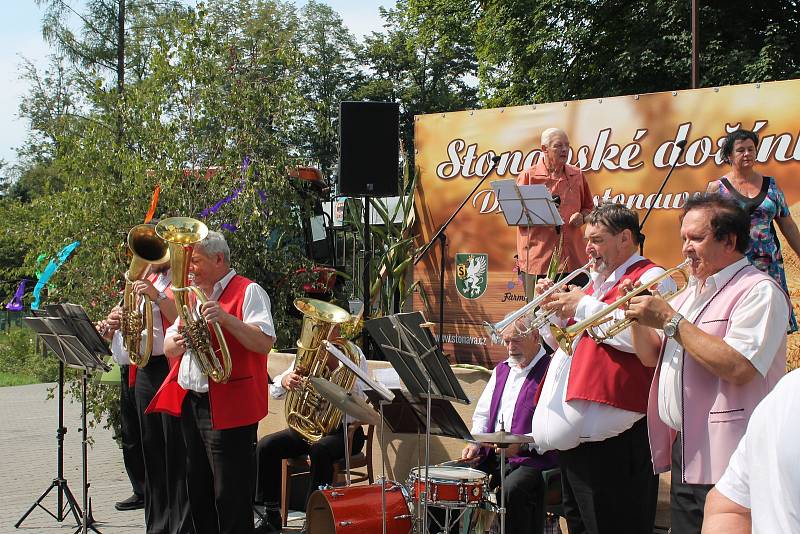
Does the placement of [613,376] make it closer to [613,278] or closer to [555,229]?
[613,278]

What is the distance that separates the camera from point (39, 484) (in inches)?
362

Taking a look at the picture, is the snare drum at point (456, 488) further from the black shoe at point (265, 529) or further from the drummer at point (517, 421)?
the black shoe at point (265, 529)

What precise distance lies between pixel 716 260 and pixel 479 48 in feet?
71.4

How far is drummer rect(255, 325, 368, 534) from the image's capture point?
716cm

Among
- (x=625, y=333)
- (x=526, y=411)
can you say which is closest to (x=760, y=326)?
(x=625, y=333)

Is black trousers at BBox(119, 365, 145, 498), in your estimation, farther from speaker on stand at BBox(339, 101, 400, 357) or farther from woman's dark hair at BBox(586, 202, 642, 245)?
woman's dark hair at BBox(586, 202, 642, 245)

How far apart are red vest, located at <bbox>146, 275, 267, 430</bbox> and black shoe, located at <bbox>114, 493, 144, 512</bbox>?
2.82 metres

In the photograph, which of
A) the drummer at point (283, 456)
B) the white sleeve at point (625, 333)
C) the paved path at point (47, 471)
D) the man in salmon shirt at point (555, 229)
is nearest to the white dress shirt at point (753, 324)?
the white sleeve at point (625, 333)

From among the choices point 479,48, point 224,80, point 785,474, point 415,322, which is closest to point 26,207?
point 224,80

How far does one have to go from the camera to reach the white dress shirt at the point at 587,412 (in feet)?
13.9

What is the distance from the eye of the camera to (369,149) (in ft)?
32.1

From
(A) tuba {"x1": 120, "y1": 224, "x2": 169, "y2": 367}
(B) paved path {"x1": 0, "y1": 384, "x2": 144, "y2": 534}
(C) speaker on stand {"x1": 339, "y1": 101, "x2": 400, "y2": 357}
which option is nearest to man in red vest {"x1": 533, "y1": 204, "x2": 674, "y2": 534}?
(A) tuba {"x1": 120, "y1": 224, "x2": 169, "y2": 367}

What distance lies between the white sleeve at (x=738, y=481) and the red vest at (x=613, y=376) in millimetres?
2428

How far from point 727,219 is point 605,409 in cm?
113
